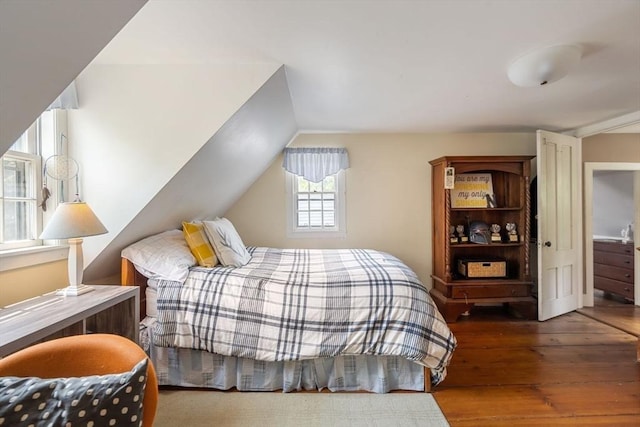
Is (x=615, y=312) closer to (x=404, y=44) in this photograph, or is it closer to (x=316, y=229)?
(x=316, y=229)

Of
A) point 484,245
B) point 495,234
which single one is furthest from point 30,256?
point 495,234

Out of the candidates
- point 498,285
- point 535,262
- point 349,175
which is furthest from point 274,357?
point 535,262

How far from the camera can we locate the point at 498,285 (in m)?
2.98

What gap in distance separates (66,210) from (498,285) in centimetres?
361

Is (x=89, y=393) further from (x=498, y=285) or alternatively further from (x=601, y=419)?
(x=498, y=285)

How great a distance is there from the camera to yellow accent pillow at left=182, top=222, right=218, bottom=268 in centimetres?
203

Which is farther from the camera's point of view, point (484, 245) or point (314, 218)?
point (314, 218)

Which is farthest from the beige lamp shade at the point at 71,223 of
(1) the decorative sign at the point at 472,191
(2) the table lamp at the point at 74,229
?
(1) the decorative sign at the point at 472,191

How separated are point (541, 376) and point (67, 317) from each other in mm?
2861

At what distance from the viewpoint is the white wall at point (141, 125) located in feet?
5.75

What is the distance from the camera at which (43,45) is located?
0.91 meters

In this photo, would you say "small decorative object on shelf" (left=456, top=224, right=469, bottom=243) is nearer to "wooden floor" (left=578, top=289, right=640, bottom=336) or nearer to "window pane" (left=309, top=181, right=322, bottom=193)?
"wooden floor" (left=578, top=289, right=640, bottom=336)

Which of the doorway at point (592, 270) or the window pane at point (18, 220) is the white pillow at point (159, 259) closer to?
the window pane at point (18, 220)

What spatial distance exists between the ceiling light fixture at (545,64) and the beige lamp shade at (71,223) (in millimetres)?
2648
